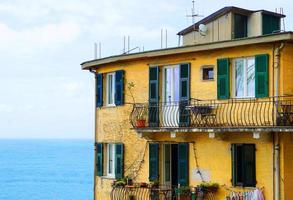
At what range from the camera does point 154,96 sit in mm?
29078

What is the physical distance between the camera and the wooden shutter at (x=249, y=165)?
25172 millimetres

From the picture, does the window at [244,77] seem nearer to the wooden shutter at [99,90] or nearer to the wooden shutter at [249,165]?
the wooden shutter at [249,165]

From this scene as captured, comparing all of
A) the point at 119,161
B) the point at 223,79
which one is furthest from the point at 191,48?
the point at 119,161

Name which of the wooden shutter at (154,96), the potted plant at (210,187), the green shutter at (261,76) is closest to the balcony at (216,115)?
the wooden shutter at (154,96)

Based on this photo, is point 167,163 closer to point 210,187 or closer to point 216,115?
point 210,187

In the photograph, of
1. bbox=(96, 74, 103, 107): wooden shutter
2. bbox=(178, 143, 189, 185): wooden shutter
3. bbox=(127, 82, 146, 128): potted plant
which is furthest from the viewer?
bbox=(96, 74, 103, 107): wooden shutter

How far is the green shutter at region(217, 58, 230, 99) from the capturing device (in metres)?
25.9

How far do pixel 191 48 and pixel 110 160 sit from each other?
764 cm

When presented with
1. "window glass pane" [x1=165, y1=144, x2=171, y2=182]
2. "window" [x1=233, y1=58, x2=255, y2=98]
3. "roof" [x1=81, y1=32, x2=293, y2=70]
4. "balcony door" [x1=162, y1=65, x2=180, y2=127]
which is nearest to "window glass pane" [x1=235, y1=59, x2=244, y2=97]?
"window" [x1=233, y1=58, x2=255, y2=98]

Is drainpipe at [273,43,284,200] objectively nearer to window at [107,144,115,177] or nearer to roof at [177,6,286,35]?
roof at [177,6,286,35]

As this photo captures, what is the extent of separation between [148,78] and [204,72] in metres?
3.10

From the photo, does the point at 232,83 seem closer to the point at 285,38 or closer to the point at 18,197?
the point at 285,38

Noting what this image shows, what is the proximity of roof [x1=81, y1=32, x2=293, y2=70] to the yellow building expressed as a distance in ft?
0.12

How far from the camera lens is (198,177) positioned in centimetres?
2714
